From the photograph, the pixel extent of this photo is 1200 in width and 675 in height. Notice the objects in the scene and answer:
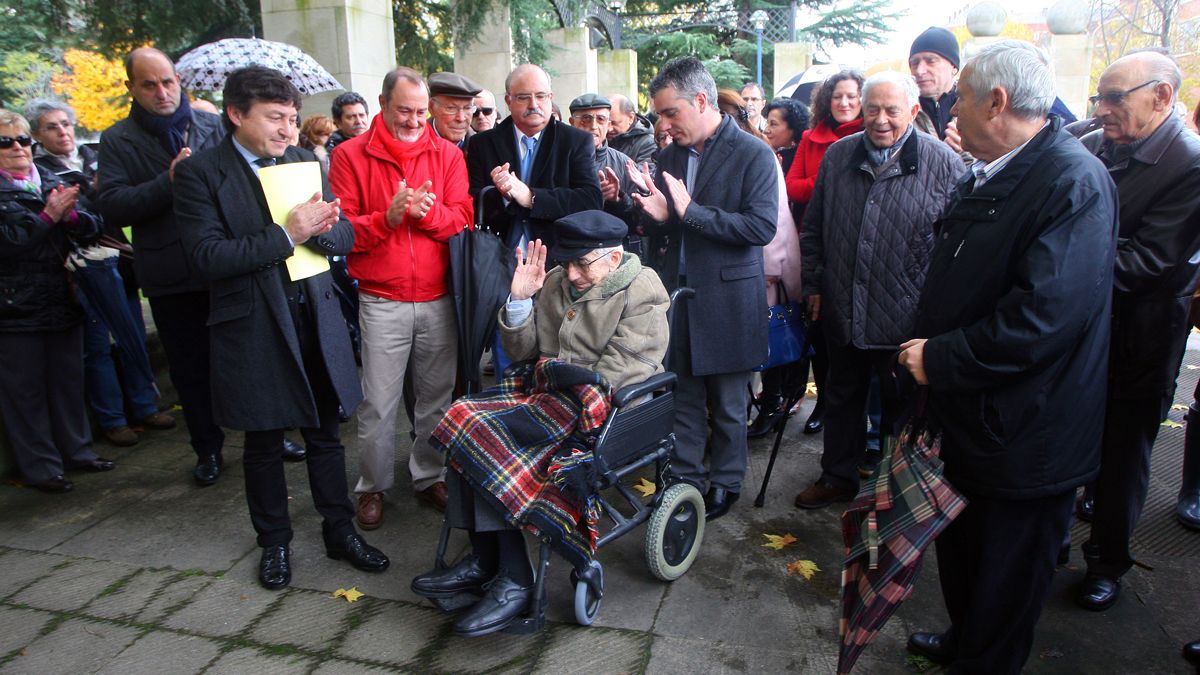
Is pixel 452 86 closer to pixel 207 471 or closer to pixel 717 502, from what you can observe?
pixel 207 471

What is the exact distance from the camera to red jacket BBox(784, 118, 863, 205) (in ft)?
15.7

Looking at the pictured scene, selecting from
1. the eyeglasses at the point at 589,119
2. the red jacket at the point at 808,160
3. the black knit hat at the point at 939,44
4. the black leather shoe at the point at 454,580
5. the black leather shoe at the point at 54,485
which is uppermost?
the black knit hat at the point at 939,44

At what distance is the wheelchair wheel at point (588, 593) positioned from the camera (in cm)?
286

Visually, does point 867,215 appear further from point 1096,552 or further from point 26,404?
point 26,404

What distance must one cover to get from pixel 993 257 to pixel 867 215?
1.38m

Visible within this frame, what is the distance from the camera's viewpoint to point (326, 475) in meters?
3.41

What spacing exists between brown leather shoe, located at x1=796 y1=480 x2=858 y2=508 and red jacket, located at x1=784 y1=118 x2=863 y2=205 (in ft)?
5.86

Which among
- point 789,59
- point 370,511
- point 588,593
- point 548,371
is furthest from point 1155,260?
point 789,59

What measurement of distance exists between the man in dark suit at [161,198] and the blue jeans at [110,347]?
2.34ft

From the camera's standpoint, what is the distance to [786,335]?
3961mm

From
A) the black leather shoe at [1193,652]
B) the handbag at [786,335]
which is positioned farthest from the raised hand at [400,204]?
the black leather shoe at [1193,652]

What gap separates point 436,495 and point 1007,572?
2.61 meters

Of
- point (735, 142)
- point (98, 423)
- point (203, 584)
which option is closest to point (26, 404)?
point (98, 423)

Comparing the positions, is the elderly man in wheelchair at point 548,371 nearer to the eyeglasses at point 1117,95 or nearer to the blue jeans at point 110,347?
the eyeglasses at point 1117,95
